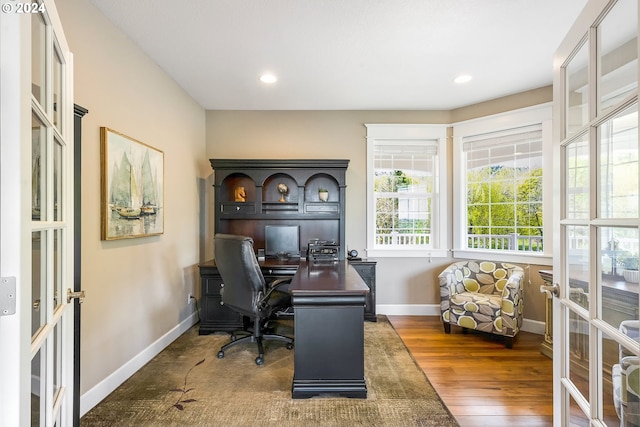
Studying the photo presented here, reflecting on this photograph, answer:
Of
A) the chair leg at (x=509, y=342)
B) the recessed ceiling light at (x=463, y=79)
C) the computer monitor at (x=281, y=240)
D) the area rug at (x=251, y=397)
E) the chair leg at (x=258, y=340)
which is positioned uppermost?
the recessed ceiling light at (x=463, y=79)

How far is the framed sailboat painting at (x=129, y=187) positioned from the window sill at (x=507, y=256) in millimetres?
3467

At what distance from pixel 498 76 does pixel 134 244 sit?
375 centimetres

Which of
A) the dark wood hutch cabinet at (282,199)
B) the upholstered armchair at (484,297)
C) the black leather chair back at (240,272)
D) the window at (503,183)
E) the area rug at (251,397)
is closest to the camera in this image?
the area rug at (251,397)

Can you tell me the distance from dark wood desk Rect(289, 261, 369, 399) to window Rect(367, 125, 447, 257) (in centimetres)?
191

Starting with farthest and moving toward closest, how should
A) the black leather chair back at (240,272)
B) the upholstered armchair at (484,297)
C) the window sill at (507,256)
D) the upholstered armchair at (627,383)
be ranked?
the window sill at (507,256), the upholstered armchair at (484,297), the black leather chair back at (240,272), the upholstered armchair at (627,383)

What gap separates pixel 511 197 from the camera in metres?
3.41

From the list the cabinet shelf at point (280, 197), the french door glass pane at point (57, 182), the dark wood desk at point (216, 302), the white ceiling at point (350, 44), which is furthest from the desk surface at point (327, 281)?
the white ceiling at point (350, 44)

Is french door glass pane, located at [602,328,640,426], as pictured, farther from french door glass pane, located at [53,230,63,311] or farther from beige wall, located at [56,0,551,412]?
beige wall, located at [56,0,551,412]

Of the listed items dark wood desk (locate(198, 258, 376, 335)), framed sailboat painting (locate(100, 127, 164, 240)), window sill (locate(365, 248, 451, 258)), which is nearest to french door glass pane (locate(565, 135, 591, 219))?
dark wood desk (locate(198, 258, 376, 335))

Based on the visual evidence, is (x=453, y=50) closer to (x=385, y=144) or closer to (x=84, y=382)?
(x=385, y=144)

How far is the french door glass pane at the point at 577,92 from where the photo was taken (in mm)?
1099

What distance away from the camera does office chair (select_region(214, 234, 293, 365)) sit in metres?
2.44

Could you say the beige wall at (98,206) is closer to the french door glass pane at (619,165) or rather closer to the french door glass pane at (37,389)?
the french door glass pane at (37,389)

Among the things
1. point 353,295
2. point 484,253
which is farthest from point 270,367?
point 484,253
